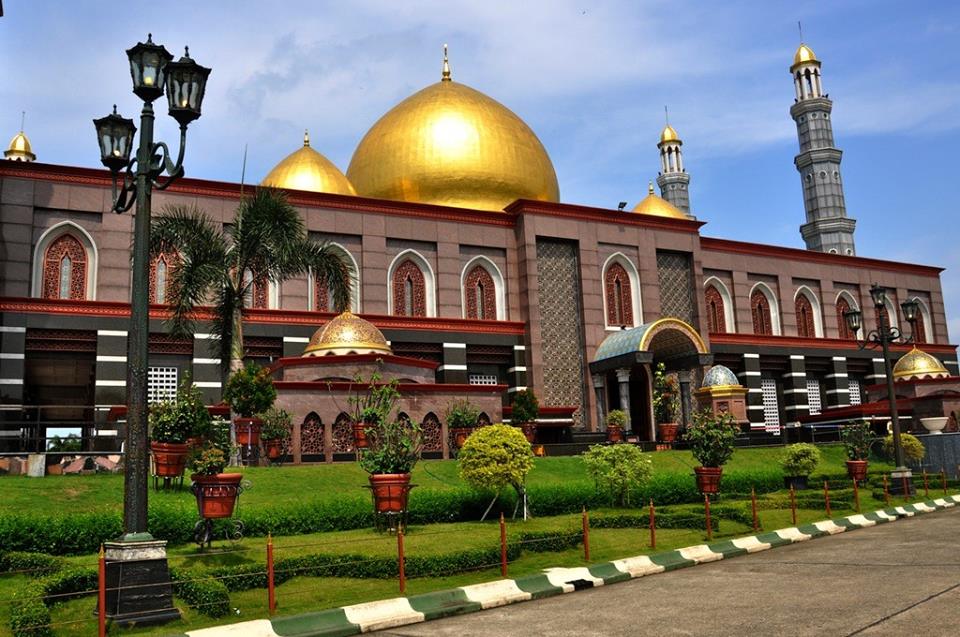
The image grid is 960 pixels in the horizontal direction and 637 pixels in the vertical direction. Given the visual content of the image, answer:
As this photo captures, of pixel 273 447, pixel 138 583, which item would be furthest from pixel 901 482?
pixel 138 583

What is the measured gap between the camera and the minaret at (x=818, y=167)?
63.0 metres

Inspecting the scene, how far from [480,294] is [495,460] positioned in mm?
19364

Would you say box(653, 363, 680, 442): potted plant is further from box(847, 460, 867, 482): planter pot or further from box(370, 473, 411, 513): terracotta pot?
box(370, 473, 411, 513): terracotta pot

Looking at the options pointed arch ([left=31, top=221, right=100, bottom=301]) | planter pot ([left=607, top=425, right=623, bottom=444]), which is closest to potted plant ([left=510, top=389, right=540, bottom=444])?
planter pot ([left=607, top=425, right=623, bottom=444])

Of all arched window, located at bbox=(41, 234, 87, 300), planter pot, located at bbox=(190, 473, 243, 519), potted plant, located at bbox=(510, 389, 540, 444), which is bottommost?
planter pot, located at bbox=(190, 473, 243, 519)

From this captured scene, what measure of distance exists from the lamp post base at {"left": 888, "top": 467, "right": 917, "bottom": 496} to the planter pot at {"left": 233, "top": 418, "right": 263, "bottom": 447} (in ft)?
56.0

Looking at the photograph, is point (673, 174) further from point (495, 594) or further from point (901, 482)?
point (495, 594)

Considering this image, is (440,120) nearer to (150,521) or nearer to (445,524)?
(445,524)

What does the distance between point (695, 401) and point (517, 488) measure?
65.0 ft

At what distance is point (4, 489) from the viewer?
1531 centimetres

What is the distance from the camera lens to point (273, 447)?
21.9 meters

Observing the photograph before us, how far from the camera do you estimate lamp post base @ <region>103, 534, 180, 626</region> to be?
9219 mm

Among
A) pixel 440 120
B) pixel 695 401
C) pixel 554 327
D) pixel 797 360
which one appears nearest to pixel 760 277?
pixel 797 360

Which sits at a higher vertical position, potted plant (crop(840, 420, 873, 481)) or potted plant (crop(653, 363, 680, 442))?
potted plant (crop(653, 363, 680, 442))
